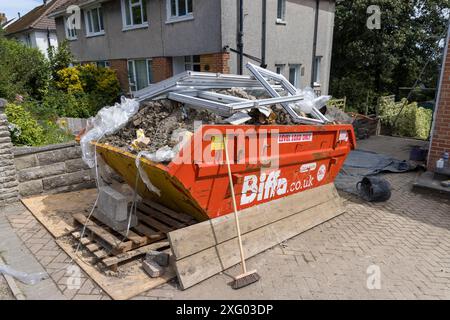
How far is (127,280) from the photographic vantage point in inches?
142

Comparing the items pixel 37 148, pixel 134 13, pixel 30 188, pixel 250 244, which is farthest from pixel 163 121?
pixel 134 13

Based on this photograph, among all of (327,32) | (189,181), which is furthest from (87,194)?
(327,32)

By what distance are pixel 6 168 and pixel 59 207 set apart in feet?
3.41

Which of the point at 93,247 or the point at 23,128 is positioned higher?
the point at 23,128

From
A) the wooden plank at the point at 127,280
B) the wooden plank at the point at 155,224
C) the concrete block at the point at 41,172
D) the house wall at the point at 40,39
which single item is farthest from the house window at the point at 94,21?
the wooden plank at the point at 127,280

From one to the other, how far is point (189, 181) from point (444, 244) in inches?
144

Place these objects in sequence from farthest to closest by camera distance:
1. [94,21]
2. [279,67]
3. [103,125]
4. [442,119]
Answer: [94,21] → [279,67] → [442,119] → [103,125]

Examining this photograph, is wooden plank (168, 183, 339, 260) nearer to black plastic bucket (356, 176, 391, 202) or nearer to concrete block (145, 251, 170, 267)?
concrete block (145, 251, 170, 267)

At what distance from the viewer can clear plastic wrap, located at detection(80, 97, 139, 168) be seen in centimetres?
454

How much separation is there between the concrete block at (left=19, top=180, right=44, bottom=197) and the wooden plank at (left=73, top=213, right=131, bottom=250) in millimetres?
1679

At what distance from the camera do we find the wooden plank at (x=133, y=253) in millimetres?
3689

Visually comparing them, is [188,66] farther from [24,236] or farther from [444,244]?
[444,244]

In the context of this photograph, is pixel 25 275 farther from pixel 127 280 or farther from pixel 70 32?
pixel 70 32

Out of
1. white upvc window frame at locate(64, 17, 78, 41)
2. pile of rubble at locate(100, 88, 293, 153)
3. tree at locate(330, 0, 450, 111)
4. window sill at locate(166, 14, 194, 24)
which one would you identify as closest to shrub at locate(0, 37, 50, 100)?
window sill at locate(166, 14, 194, 24)
